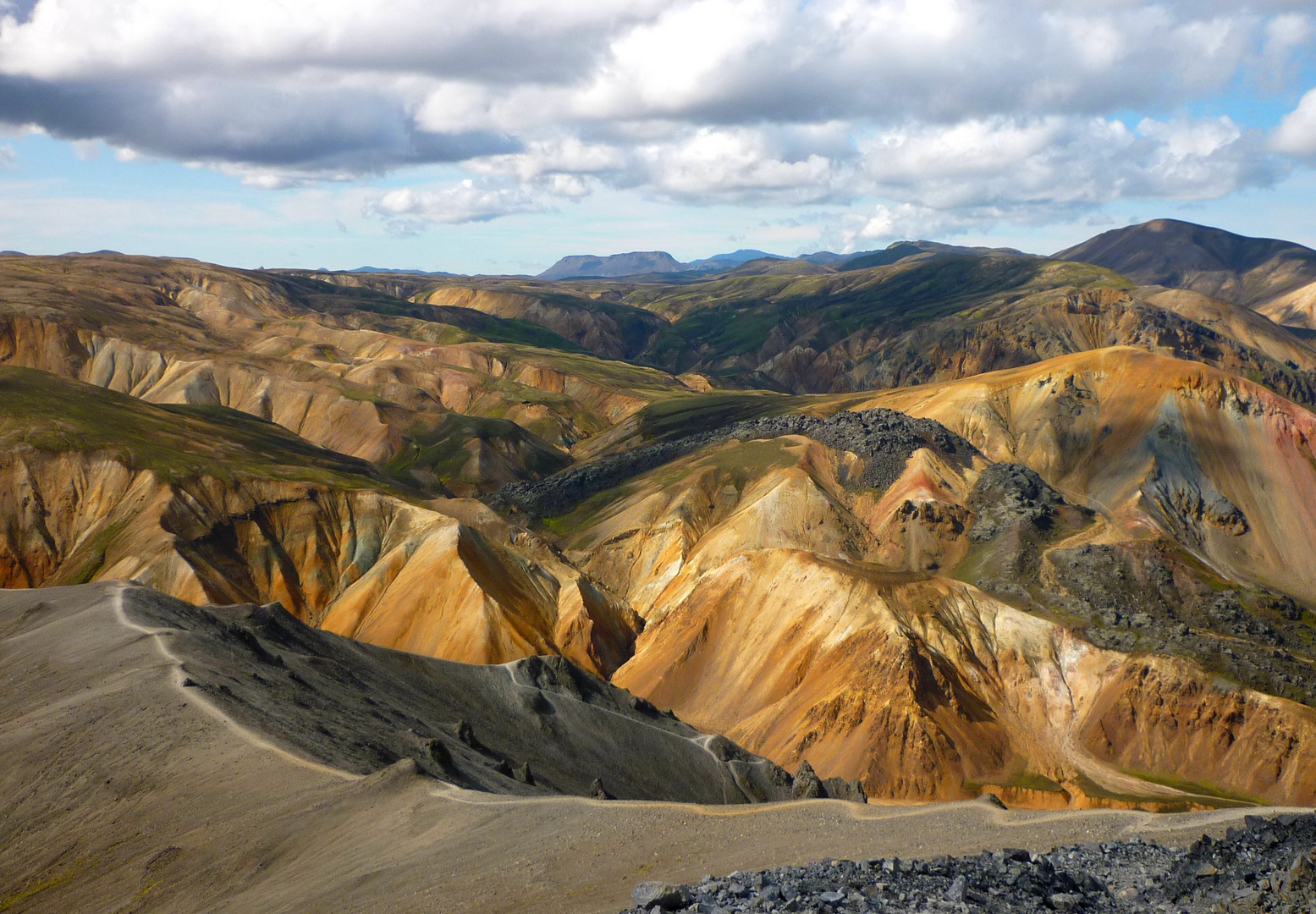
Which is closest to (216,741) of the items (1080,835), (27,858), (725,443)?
(27,858)

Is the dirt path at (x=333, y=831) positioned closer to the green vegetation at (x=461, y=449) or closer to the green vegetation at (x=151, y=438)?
the green vegetation at (x=151, y=438)

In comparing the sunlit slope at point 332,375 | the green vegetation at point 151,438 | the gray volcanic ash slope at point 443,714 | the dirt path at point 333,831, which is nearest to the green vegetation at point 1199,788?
the gray volcanic ash slope at point 443,714

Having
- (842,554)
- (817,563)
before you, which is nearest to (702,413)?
(842,554)

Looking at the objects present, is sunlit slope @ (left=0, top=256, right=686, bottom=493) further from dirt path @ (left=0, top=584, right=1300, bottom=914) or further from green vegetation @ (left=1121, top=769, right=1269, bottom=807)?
dirt path @ (left=0, top=584, right=1300, bottom=914)

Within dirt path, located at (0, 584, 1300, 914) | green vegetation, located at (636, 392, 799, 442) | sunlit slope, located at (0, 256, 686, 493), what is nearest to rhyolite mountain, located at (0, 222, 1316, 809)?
green vegetation, located at (636, 392, 799, 442)

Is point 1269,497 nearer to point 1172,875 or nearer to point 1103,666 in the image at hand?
Result: point 1103,666

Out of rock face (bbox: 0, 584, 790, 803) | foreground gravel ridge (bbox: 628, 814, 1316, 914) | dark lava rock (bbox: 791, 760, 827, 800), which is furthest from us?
dark lava rock (bbox: 791, 760, 827, 800)

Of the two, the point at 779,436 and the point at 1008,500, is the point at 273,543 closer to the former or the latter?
the point at 779,436
